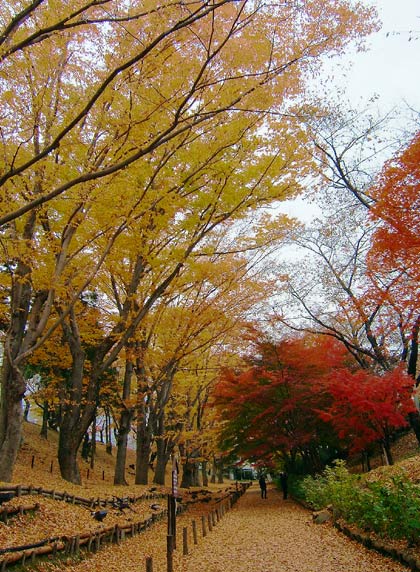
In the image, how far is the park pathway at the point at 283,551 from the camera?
22.2 feet

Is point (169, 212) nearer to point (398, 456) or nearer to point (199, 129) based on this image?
point (199, 129)

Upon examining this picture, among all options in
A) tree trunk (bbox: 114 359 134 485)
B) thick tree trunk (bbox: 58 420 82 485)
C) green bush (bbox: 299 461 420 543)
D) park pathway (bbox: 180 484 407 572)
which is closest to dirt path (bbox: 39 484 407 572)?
park pathway (bbox: 180 484 407 572)

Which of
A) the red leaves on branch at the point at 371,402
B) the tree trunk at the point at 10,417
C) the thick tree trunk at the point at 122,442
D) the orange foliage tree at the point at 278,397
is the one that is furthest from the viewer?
the orange foliage tree at the point at 278,397

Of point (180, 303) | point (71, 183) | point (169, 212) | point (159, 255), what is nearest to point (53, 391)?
point (180, 303)

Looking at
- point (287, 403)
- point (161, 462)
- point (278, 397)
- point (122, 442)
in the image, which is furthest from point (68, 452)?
point (161, 462)

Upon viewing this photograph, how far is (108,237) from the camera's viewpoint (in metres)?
9.17

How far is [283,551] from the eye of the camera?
8.37 metres

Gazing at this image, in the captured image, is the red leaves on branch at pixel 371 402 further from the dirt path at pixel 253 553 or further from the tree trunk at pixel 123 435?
the tree trunk at pixel 123 435

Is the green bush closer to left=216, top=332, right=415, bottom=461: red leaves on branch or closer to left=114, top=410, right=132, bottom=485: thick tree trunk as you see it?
left=216, top=332, right=415, bottom=461: red leaves on branch

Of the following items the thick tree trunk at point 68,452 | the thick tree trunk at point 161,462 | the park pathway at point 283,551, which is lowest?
the park pathway at point 283,551

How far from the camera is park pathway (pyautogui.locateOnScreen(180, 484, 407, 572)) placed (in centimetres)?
676

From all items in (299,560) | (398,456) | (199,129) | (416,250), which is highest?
(199,129)

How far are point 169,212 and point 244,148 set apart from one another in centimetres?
185

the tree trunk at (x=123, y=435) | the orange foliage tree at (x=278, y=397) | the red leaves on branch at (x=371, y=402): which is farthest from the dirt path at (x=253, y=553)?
the orange foliage tree at (x=278, y=397)
